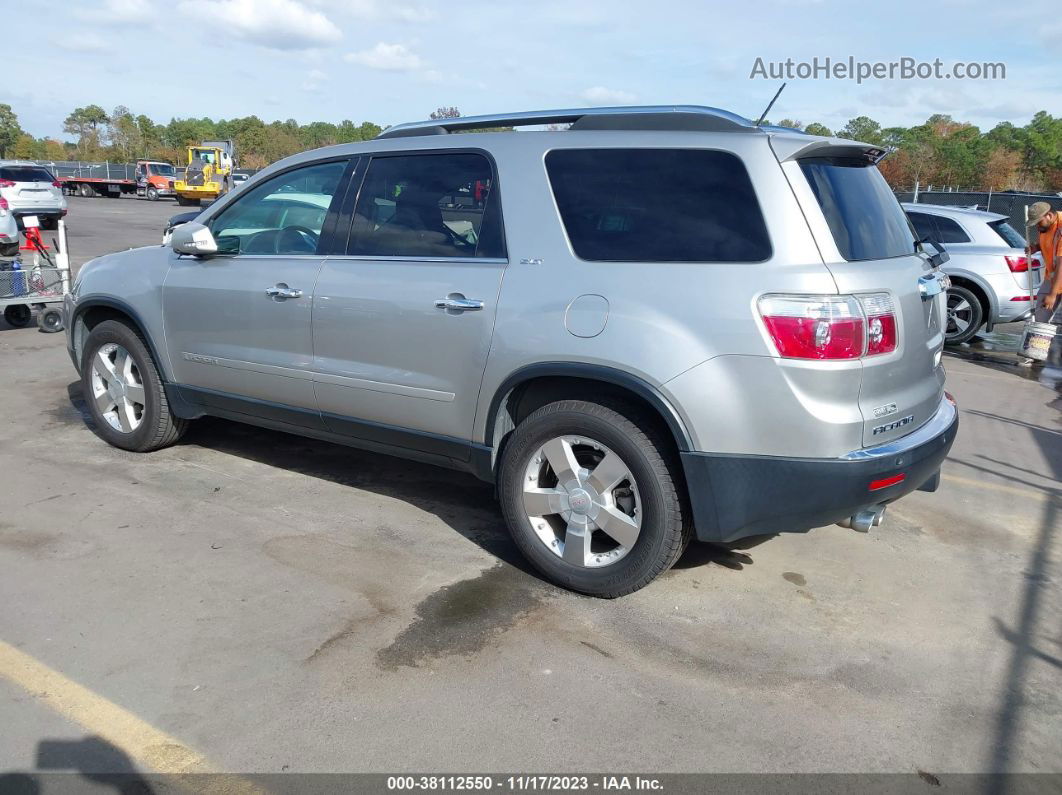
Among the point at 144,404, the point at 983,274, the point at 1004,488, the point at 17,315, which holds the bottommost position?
the point at 1004,488

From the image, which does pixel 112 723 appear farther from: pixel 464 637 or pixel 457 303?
pixel 457 303

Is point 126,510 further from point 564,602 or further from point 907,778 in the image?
point 907,778

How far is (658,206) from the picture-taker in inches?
141

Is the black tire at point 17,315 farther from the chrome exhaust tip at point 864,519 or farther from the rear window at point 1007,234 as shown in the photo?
the rear window at point 1007,234

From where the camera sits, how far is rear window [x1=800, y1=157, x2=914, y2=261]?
347 cm

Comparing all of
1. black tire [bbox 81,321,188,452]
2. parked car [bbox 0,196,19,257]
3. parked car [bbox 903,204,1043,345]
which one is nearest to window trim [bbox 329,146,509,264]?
black tire [bbox 81,321,188,452]

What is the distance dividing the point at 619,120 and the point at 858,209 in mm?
1074

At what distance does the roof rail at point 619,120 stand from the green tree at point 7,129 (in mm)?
103518

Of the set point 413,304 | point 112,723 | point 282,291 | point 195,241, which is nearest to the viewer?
point 112,723

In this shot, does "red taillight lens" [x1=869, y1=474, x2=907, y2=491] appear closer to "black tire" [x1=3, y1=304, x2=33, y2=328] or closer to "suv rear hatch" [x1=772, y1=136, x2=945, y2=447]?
"suv rear hatch" [x1=772, y1=136, x2=945, y2=447]

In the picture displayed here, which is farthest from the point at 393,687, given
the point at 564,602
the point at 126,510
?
the point at 126,510

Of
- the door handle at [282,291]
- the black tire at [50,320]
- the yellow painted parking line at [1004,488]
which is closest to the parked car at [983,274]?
the yellow painted parking line at [1004,488]

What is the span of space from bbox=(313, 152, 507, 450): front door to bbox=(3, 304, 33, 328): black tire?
23.4 feet

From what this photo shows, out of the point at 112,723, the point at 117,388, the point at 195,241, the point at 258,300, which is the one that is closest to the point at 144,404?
the point at 117,388
